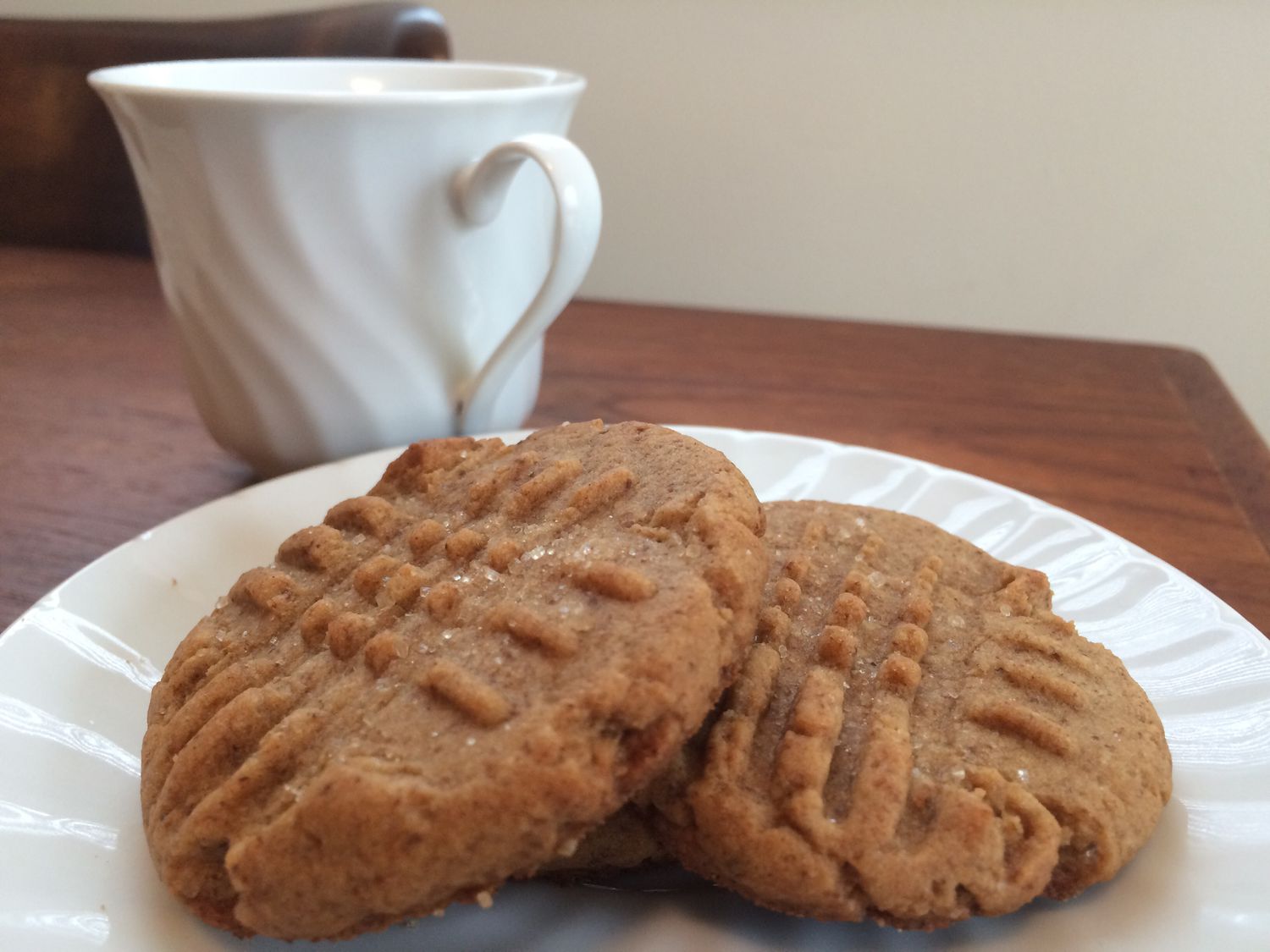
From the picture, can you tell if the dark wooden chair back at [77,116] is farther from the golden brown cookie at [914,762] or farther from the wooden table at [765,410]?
the golden brown cookie at [914,762]

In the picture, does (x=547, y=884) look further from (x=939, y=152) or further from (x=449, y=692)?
(x=939, y=152)

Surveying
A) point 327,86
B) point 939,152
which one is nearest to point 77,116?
point 327,86

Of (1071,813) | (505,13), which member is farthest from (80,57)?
(1071,813)

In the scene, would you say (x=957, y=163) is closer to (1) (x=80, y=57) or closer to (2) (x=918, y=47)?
(2) (x=918, y=47)

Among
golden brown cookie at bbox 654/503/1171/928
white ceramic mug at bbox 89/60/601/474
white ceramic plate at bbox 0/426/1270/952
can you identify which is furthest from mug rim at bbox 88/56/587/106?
golden brown cookie at bbox 654/503/1171/928

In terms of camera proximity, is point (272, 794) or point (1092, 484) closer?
Answer: point (272, 794)
